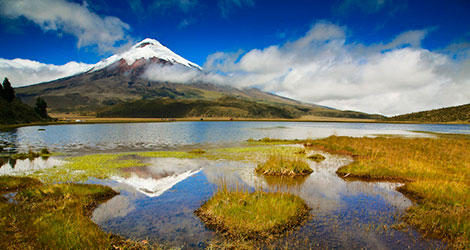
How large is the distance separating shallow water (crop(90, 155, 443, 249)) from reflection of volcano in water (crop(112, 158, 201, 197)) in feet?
0.27

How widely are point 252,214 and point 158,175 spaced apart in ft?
44.7

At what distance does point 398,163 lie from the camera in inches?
953

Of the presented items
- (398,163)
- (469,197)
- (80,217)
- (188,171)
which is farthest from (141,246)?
(398,163)

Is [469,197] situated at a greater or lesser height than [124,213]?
greater

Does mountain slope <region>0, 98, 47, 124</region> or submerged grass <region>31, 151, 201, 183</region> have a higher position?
mountain slope <region>0, 98, 47, 124</region>

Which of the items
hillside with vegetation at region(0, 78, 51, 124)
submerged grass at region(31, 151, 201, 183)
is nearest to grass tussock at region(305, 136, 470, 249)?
submerged grass at region(31, 151, 201, 183)

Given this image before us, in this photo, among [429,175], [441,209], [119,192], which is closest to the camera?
[441,209]

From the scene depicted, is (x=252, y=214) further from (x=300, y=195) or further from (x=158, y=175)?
(x=158, y=175)

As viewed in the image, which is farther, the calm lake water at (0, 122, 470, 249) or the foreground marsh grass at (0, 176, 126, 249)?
the calm lake water at (0, 122, 470, 249)

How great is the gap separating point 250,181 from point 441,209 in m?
12.1

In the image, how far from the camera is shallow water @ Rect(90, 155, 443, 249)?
33.9 feet

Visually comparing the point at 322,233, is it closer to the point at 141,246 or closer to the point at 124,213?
the point at 141,246

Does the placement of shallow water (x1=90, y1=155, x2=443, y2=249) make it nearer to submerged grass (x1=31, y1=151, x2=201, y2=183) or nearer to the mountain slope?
submerged grass (x1=31, y1=151, x2=201, y2=183)

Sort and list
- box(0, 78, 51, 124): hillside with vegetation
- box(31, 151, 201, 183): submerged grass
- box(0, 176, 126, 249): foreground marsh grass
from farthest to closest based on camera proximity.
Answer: box(0, 78, 51, 124): hillside with vegetation → box(31, 151, 201, 183): submerged grass → box(0, 176, 126, 249): foreground marsh grass
